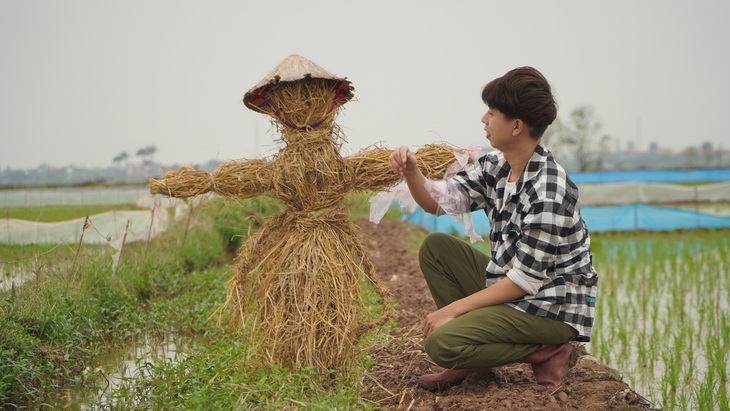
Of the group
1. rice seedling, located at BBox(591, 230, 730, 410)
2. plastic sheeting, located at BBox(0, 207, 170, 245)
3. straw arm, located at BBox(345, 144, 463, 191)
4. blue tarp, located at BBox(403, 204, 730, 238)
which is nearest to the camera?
straw arm, located at BBox(345, 144, 463, 191)

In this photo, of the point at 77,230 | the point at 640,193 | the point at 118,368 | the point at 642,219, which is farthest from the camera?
the point at 640,193

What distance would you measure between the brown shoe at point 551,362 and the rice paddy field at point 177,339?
2.28 ft

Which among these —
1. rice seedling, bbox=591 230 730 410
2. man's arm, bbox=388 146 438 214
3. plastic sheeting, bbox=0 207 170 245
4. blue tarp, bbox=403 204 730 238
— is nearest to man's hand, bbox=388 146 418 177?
man's arm, bbox=388 146 438 214

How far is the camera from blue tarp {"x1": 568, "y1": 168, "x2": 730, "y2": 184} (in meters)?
20.8

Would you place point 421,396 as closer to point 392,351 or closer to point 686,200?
point 392,351

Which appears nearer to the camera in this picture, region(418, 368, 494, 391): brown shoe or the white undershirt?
the white undershirt

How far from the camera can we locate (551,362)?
271 cm

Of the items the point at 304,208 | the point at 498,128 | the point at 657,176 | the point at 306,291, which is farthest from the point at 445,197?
the point at 657,176

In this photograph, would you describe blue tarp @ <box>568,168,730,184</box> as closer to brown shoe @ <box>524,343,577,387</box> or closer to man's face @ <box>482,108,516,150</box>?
brown shoe @ <box>524,343,577,387</box>

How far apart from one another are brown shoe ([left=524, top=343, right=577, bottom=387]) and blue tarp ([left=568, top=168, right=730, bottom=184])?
1805 centimetres

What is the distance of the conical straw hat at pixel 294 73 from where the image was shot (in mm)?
2658

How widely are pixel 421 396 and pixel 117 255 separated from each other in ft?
9.81

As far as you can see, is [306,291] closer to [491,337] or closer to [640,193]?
[491,337]

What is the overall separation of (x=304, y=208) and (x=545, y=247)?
41.9 inches
